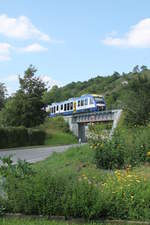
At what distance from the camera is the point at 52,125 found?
5878 cm

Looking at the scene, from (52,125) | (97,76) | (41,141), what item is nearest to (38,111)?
(41,141)

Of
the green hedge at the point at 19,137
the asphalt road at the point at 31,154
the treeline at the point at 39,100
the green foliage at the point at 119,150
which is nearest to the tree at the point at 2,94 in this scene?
the treeline at the point at 39,100

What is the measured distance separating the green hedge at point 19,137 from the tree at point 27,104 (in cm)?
217

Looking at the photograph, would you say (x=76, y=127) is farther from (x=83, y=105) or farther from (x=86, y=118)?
(x=83, y=105)

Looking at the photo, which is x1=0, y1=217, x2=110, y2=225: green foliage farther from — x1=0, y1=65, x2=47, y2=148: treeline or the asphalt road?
x1=0, y1=65, x2=47, y2=148: treeline

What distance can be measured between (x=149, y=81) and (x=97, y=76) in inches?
3701

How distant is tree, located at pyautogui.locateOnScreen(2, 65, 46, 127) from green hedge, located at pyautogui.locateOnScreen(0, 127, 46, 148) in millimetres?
2174

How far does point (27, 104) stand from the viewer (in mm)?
42062

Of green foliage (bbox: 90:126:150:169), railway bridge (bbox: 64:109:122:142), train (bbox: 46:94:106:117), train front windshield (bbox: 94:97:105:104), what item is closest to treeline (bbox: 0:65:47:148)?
train (bbox: 46:94:106:117)

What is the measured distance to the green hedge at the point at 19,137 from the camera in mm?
36294

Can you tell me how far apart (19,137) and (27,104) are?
17.7ft

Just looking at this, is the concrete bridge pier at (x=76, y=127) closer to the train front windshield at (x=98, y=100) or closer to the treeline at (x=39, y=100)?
the treeline at (x=39, y=100)

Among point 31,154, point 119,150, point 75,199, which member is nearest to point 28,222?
point 75,199

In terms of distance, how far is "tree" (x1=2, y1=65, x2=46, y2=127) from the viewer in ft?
140
